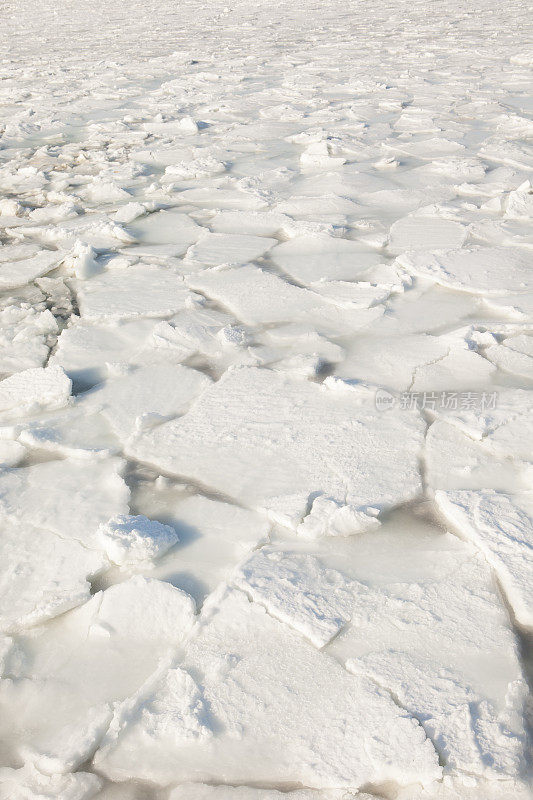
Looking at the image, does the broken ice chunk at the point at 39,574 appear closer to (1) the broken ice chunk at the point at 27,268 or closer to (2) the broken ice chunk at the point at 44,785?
(2) the broken ice chunk at the point at 44,785

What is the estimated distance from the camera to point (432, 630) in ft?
3.80

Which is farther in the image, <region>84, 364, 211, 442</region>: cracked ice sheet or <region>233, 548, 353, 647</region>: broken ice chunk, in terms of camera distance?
<region>84, 364, 211, 442</region>: cracked ice sheet

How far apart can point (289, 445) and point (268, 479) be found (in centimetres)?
14

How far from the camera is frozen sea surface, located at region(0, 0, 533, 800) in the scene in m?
1.01

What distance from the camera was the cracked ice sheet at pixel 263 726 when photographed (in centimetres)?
97

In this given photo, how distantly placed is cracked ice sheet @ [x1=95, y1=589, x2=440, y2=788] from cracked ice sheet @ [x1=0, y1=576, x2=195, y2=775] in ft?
0.15

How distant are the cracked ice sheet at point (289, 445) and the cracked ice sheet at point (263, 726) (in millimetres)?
348

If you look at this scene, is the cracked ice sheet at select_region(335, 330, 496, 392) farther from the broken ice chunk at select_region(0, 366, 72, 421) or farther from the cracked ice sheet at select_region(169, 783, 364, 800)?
the cracked ice sheet at select_region(169, 783, 364, 800)

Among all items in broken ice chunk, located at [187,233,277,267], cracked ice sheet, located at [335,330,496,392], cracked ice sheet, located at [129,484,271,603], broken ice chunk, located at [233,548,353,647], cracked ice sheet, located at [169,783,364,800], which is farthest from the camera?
broken ice chunk, located at [187,233,277,267]

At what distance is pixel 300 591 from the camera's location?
1216 mm

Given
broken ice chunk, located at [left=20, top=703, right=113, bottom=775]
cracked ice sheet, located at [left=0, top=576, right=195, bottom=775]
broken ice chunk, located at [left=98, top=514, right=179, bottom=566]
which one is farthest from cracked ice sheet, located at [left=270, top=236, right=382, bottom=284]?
broken ice chunk, located at [left=20, top=703, right=113, bottom=775]

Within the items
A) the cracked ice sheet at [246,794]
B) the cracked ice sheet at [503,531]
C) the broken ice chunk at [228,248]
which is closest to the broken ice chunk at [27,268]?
the broken ice chunk at [228,248]

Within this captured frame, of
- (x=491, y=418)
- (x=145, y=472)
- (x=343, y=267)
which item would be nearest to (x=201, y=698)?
(x=145, y=472)

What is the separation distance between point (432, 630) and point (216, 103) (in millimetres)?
5185
